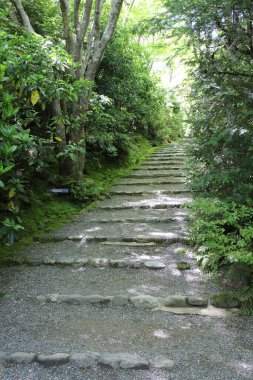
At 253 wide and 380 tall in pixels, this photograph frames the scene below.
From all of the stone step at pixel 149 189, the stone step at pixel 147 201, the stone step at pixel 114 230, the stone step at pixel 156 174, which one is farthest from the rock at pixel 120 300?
the stone step at pixel 156 174

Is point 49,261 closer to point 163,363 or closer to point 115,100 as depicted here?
point 163,363

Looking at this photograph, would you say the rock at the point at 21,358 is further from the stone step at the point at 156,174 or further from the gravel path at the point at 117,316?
the stone step at the point at 156,174

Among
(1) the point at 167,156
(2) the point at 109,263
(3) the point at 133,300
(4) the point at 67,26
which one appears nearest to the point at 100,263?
(2) the point at 109,263

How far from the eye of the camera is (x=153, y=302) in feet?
10.3

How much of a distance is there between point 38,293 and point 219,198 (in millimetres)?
2423

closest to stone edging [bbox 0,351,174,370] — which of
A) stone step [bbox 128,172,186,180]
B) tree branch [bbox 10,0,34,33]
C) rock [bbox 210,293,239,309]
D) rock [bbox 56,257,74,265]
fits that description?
rock [bbox 210,293,239,309]

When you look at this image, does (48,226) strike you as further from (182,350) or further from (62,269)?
(182,350)

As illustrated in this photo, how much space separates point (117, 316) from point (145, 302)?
0.34m

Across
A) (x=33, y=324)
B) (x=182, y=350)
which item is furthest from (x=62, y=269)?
(x=182, y=350)

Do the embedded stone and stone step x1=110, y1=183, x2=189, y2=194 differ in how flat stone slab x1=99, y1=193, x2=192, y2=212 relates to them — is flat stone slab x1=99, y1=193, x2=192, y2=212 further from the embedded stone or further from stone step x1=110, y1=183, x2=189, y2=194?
the embedded stone

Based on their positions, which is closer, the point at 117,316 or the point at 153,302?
the point at 117,316

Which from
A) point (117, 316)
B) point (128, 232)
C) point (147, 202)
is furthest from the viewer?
point (147, 202)

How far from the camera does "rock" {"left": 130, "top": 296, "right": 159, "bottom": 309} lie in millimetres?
3123

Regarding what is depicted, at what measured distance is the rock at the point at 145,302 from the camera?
10.2 feet
